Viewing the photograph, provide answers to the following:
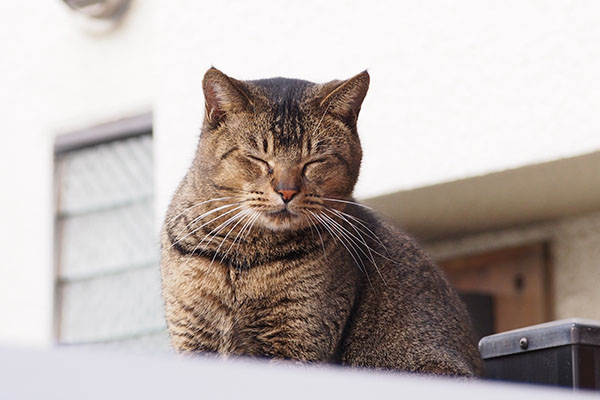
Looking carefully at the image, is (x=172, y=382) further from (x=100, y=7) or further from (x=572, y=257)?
(x=100, y=7)

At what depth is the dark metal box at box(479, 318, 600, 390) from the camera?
1829 millimetres

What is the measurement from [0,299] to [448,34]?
2.91m

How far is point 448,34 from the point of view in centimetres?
363

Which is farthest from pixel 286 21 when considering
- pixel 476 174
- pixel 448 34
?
pixel 476 174

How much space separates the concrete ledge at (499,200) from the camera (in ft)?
11.4

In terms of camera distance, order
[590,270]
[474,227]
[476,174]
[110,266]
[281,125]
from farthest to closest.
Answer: [110,266] → [474,227] → [590,270] → [476,174] → [281,125]

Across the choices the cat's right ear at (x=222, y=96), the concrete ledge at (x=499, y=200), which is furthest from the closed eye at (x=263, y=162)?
the concrete ledge at (x=499, y=200)

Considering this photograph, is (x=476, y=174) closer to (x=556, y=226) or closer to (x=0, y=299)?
(x=556, y=226)

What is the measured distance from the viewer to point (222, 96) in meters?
2.15

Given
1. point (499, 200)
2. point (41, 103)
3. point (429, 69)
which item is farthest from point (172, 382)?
point (41, 103)

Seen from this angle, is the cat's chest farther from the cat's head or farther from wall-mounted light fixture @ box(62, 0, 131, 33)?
wall-mounted light fixture @ box(62, 0, 131, 33)

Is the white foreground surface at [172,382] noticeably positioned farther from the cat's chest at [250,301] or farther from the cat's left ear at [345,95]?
the cat's left ear at [345,95]

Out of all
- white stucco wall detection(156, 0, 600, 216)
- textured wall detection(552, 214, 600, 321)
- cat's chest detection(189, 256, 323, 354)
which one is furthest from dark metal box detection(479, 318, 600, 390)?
textured wall detection(552, 214, 600, 321)

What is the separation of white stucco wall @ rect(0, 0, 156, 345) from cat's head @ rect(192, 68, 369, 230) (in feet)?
9.15
